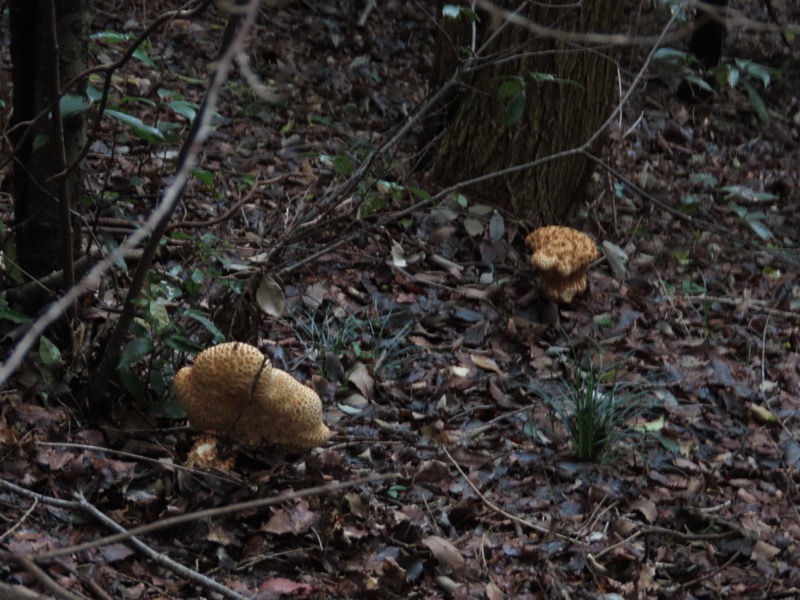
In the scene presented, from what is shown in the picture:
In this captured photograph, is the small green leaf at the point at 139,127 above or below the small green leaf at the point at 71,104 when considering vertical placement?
below

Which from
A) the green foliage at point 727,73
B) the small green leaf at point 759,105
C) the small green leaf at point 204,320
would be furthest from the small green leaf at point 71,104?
the small green leaf at point 759,105

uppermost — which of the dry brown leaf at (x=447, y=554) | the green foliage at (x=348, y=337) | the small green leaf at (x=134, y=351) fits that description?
the small green leaf at (x=134, y=351)

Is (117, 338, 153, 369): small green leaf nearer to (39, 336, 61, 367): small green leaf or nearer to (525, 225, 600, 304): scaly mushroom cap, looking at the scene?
(39, 336, 61, 367): small green leaf

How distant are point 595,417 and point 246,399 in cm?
159

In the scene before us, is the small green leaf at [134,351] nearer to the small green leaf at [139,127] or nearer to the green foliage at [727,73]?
the small green leaf at [139,127]

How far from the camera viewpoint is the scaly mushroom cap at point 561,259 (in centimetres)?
479

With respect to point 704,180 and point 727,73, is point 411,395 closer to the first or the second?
point 727,73

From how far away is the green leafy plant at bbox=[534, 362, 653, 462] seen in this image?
12.5 feet

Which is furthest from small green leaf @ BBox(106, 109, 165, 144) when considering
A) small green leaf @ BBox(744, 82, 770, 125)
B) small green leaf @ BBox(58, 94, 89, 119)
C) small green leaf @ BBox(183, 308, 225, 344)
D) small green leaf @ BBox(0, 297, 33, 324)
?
small green leaf @ BBox(744, 82, 770, 125)

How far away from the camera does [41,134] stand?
10.3ft

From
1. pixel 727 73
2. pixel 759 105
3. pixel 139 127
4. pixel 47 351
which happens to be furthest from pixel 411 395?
pixel 759 105

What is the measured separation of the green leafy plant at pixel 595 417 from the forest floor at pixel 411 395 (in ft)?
0.09

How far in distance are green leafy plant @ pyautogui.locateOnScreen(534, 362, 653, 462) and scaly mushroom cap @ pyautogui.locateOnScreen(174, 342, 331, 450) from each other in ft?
3.99

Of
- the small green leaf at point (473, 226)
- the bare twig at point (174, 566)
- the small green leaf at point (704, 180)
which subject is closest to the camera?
the bare twig at point (174, 566)
